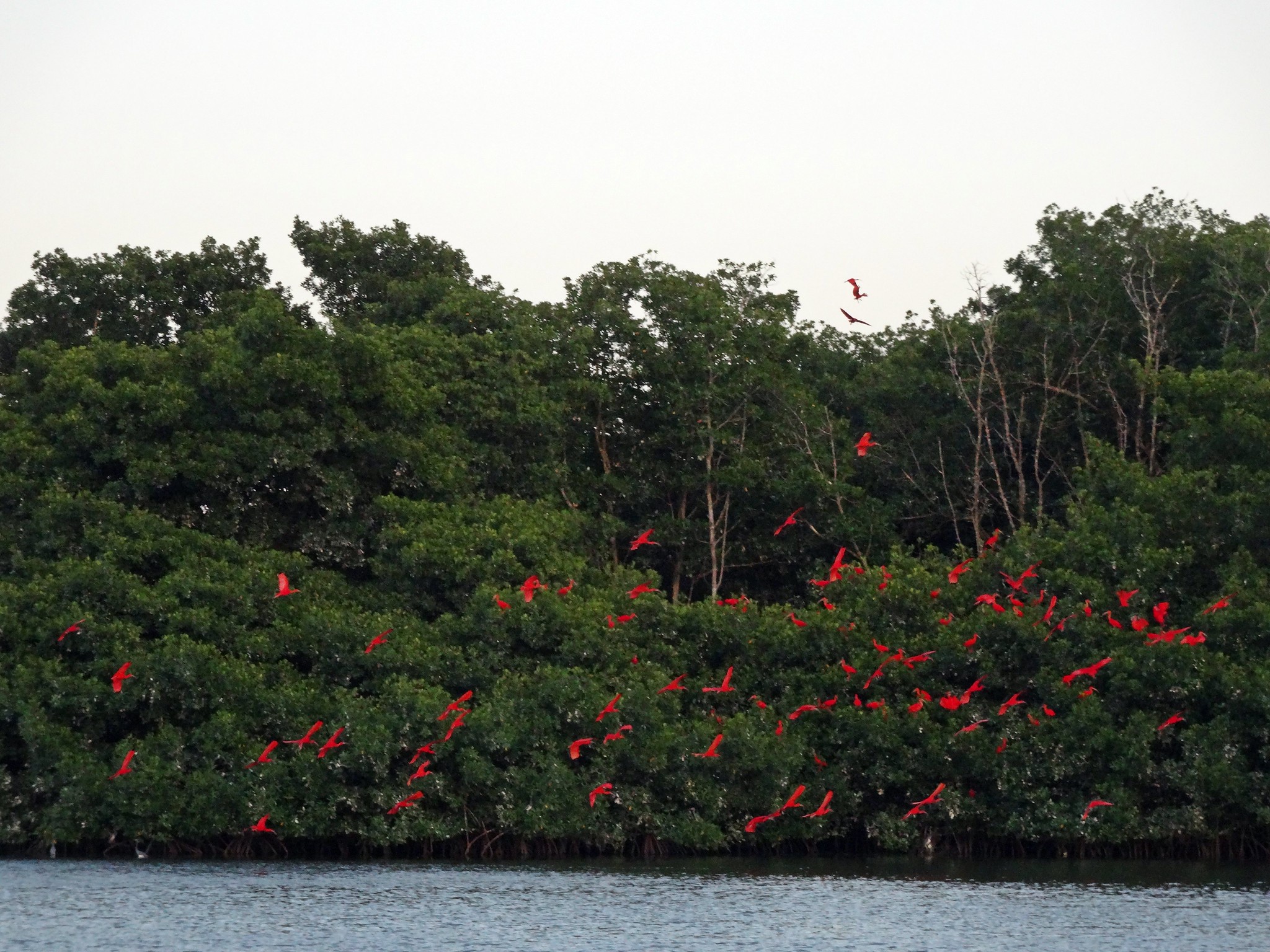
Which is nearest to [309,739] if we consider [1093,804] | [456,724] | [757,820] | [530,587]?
[456,724]

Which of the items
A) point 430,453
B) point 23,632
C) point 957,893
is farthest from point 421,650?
point 957,893

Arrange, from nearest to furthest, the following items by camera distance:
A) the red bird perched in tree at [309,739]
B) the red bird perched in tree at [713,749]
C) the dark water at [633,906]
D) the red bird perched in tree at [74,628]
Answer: the dark water at [633,906] < the red bird perched in tree at [74,628] < the red bird perched in tree at [309,739] < the red bird perched in tree at [713,749]

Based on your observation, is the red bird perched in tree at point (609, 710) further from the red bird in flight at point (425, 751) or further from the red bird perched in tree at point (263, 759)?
the red bird perched in tree at point (263, 759)

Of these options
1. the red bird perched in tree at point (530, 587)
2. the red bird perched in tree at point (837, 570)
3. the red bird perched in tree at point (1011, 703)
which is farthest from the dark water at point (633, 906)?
the red bird perched in tree at point (837, 570)

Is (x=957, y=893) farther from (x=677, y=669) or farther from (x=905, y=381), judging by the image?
(x=905, y=381)

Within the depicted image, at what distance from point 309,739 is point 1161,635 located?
1551cm

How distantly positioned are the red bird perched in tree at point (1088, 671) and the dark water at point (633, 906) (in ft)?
11.7

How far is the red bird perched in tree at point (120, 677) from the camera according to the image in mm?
31031

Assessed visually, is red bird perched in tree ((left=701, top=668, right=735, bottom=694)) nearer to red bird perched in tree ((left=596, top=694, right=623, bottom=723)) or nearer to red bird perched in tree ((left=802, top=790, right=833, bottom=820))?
red bird perched in tree ((left=596, top=694, right=623, bottom=723))

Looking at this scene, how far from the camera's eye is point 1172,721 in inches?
1270

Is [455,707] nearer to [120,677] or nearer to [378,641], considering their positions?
[378,641]

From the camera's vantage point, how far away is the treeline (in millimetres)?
32031

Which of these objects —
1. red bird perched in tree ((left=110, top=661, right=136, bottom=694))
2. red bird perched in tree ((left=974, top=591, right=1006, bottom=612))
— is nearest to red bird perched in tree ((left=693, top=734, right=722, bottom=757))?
red bird perched in tree ((left=974, top=591, right=1006, bottom=612))

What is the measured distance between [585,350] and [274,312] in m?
9.58
